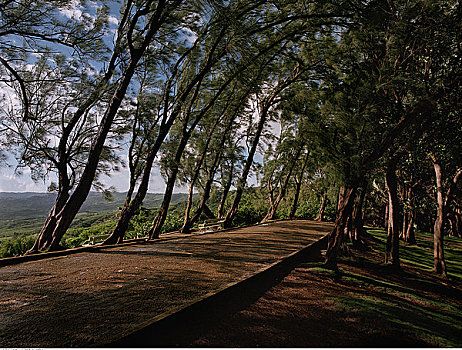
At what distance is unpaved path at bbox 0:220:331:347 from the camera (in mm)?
2223

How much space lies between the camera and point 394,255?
24.4 ft

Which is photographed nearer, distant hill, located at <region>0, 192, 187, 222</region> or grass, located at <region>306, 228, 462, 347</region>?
grass, located at <region>306, 228, 462, 347</region>

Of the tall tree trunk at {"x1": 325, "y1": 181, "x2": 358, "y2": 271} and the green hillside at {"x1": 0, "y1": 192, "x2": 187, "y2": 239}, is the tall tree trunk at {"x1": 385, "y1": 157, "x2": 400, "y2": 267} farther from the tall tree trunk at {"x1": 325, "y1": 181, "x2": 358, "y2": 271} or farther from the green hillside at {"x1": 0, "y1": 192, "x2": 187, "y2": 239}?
the green hillside at {"x1": 0, "y1": 192, "x2": 187, "y2": 239}

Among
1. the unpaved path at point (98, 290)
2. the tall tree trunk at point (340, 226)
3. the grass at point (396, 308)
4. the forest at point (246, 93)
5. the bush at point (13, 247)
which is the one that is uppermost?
the forest at point (246, 93)

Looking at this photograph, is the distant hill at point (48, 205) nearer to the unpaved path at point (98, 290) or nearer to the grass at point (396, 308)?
the unpaved path at point (98, 290)

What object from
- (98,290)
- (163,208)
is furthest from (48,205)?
(98,290)

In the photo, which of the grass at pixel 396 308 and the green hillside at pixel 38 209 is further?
the green hillside at pixel 38 209

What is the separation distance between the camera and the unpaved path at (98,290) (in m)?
2.22

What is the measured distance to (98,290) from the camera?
330 centimetres

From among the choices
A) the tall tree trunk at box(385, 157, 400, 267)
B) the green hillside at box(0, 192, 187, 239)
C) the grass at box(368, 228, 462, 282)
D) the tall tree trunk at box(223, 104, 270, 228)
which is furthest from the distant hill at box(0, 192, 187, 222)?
the grass at box(368, 228, 462, 282)

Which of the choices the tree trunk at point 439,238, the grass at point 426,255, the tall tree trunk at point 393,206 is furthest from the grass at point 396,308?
the grass at point 426,255

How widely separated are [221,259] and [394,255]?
5.05 meters

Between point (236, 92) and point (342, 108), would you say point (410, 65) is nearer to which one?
point (342, 108)

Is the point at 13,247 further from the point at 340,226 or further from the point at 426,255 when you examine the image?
the point at 426,255
